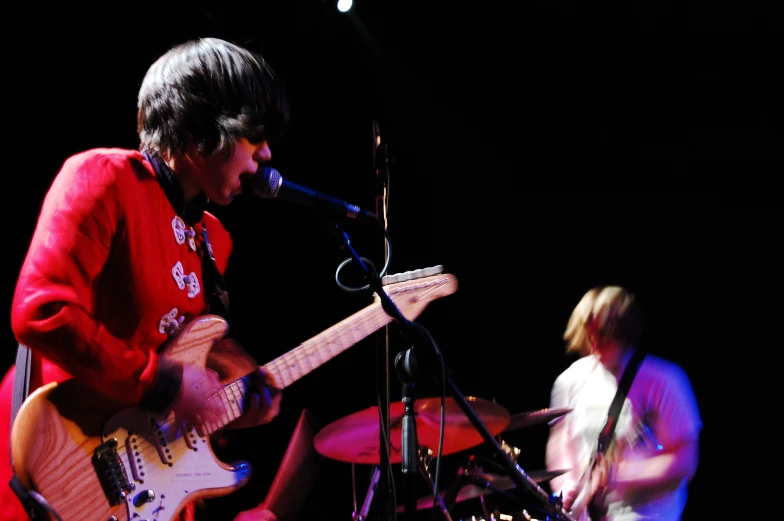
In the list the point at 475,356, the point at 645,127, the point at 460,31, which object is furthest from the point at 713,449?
the point at 460,31

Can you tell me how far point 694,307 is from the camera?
579cm

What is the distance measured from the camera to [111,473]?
1.81 m

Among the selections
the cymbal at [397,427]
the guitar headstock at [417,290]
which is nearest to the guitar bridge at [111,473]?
the guitar headstock at [417,290]

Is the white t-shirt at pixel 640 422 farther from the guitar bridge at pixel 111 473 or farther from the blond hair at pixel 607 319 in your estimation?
the guitar bridge at pixel 111 473

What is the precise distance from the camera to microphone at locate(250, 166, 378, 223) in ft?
6.45

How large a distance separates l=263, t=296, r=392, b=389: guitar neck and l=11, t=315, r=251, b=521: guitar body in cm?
32

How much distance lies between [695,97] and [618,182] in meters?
0.93

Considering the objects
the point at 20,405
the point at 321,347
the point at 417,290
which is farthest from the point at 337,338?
the point at 20,405

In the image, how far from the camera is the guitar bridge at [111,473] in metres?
1.79

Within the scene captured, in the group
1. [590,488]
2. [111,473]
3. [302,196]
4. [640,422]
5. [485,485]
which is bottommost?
[590,488]

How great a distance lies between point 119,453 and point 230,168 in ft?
3.01

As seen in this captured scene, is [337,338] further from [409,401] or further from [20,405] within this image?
[20,405]

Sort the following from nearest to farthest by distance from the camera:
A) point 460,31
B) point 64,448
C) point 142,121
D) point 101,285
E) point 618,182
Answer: point 64,448
point 101,285
point 142,121
point 460,31
point 618,182

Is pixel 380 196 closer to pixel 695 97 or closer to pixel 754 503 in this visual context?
pixel 695 97
